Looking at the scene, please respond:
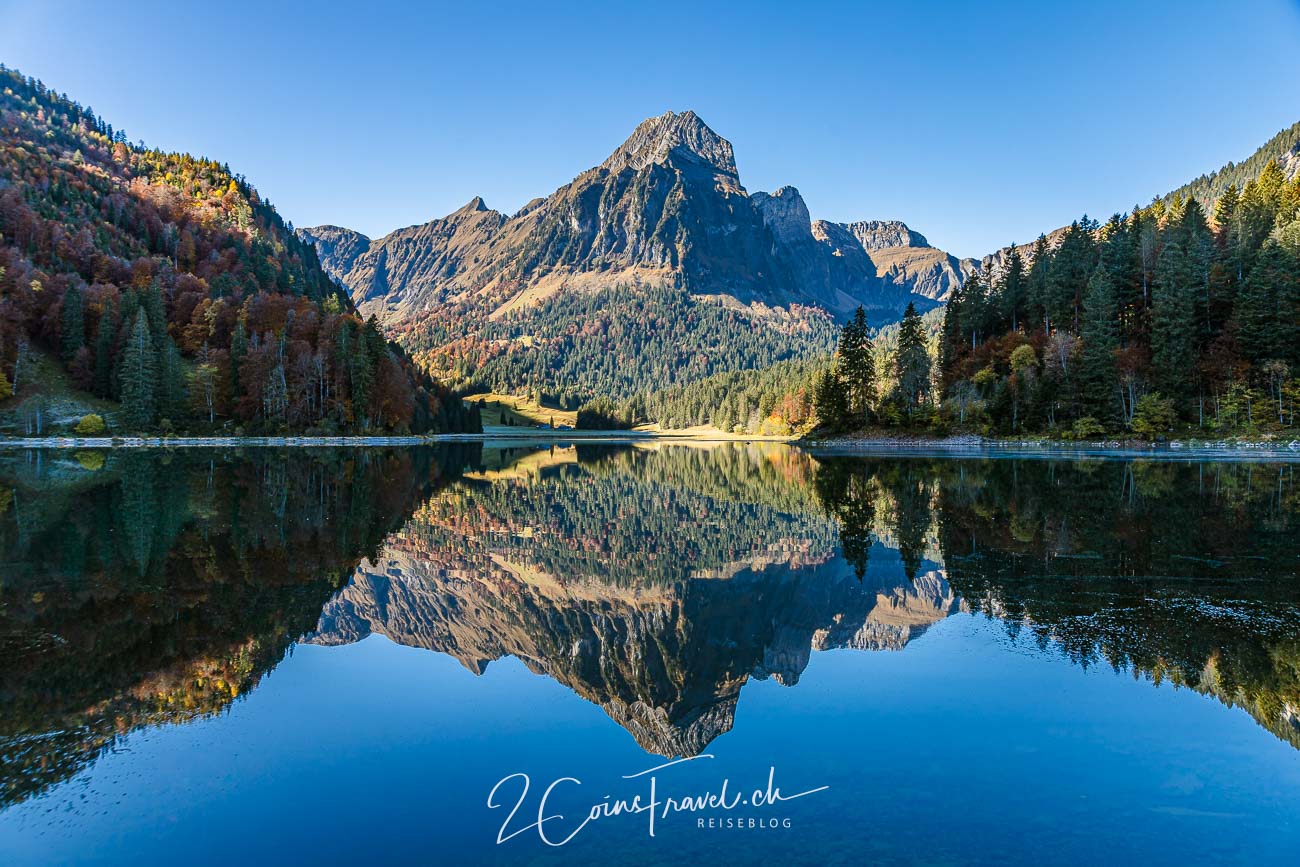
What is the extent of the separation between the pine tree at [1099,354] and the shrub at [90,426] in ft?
385

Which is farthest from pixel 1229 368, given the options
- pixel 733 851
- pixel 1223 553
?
pixel 733 851

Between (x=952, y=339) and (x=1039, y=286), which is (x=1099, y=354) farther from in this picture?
(x=952, y=339)

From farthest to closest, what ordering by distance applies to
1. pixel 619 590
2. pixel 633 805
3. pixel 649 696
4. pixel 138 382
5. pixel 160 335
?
pixel 160 335, pixel 138 382, pixel 619 590, pixel 649 696, pixel 633 805

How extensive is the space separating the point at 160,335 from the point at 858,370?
3782 inches

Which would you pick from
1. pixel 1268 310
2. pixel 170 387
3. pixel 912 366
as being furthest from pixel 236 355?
pixel 1268 310

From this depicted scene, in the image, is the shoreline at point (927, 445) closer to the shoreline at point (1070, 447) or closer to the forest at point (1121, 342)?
the shoreline at point (1070, 447)

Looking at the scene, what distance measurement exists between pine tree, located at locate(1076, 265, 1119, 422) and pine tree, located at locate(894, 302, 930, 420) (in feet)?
59.2

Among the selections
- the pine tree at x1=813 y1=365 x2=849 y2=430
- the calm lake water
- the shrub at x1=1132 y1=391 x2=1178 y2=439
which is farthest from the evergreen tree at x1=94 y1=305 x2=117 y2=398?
the shrub at x1=1132 y1=391 x2=1178 y2=439

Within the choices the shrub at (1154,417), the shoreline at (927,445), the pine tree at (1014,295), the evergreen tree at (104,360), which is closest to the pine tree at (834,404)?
the shoreline at (927,445)

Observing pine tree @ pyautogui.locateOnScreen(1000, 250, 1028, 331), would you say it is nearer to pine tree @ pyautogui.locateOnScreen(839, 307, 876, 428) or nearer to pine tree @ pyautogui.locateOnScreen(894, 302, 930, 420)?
pine tree @ pyautogui.locateOnScreen(894, 302, 930, 420)

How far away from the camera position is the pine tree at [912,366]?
307 feet

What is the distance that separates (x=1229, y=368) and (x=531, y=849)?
301 feet

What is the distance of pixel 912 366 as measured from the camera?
94062mm

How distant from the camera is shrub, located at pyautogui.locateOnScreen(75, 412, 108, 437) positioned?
8681 centimetres
